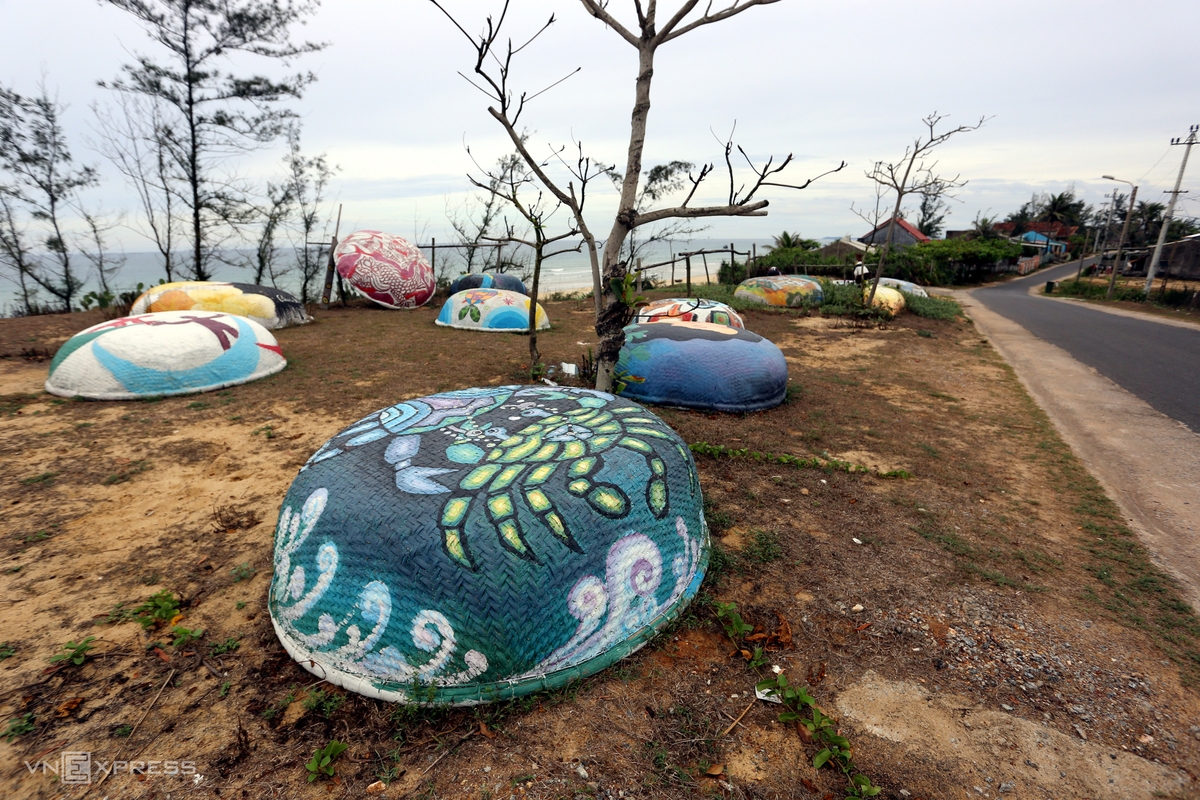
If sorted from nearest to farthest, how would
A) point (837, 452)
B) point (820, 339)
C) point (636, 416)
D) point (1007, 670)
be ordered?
point (1007, 670) < point (636, 416) < point (837, 452) < point (820, 339)

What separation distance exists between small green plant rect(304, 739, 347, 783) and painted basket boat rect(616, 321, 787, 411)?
Answer: 4.59 metres

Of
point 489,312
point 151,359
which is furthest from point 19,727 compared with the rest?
point 489,312

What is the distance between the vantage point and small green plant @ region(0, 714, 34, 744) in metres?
2.21

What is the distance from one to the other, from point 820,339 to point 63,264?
17.4 m

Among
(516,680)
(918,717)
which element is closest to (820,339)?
(918,717)

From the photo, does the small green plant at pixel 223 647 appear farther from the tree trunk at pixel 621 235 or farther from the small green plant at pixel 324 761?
the tree trunk at pixel 621 235

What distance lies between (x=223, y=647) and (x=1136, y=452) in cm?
819

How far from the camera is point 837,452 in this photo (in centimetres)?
537

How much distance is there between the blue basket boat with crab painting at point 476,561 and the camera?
2.26 meters

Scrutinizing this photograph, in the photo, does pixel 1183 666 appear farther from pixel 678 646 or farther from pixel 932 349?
pixel 932 349

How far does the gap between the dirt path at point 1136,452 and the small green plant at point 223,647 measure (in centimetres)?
560

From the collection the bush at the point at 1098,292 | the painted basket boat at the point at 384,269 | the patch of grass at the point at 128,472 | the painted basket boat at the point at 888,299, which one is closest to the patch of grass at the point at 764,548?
the patch of grass at the point at 128,472

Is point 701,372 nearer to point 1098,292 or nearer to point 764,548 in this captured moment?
point 764,548

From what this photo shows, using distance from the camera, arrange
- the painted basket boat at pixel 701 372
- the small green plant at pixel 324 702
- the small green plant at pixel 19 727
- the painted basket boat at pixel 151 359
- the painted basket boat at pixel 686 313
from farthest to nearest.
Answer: the painted basket boat at pixel 686 313 < the painted basket boat at pixel 701 372 < the painted basket boat at pixel 151 359 < the small green plant at pixel 324 702 < the small green plant at pixel 19 727
